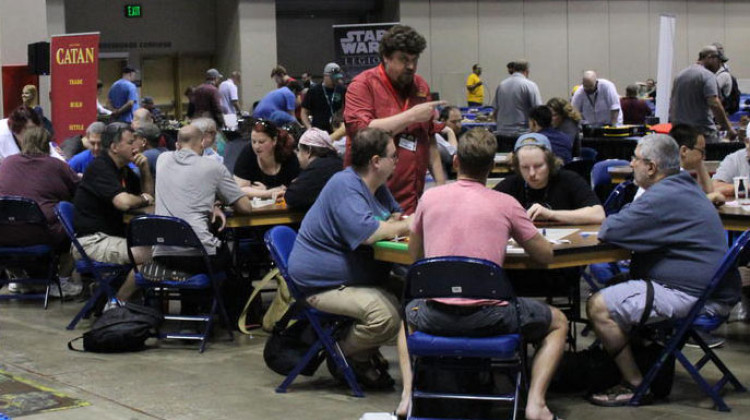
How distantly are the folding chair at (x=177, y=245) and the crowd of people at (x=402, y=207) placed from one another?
0.39 feet

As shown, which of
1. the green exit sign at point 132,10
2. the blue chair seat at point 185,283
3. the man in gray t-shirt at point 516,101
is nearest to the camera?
the blue chair seat at point 185,283

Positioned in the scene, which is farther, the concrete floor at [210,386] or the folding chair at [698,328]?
the concrete floor at [210,386]

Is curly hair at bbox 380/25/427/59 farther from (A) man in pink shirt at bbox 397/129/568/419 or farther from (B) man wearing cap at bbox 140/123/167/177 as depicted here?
(B) man wearing cap at bbox 140/123/167/177

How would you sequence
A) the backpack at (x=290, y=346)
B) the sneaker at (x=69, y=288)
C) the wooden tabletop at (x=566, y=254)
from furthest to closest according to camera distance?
the sneaker at (x=69, y=288), the backpack at (x=290, y=346), the wooden tabletop at (x=566, y=254)

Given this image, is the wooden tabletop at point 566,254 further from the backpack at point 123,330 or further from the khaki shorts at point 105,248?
the khaki shorts at point 105,248

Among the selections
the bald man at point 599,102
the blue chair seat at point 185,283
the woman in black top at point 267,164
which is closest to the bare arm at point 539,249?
the blue chair seat at point 185,283

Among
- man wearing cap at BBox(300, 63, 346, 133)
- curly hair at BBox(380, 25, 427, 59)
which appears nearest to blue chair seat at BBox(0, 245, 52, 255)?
curly hair at BBox(380, 25, 427, 59)

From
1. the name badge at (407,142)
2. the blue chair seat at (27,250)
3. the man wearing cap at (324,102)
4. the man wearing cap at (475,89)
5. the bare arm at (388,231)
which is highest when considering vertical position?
the man wearing cap at (475,89)

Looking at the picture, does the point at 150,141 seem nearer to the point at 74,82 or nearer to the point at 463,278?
the point at 74,82

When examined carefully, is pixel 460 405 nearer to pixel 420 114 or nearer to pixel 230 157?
pixel 420 114

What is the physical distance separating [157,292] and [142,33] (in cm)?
1820

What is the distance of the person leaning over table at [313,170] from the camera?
22.5ft

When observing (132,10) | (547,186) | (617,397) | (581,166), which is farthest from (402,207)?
(132,10)

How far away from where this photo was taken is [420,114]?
5.79 metres
